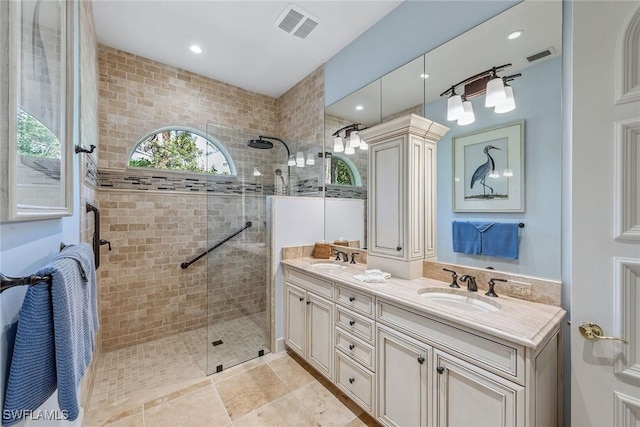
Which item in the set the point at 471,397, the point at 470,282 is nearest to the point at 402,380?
the point at 471,397

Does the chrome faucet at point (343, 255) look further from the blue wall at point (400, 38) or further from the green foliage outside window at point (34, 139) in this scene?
the green foliage outside window at point (34, 139)

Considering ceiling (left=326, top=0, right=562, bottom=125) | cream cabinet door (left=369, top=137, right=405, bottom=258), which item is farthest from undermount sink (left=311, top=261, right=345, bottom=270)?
ceiling (left=326, top=0, right=562, bottom=125)

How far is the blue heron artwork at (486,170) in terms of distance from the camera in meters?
1.59

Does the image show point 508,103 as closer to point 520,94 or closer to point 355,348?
point 520,94

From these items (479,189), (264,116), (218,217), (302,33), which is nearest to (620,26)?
(479,189)

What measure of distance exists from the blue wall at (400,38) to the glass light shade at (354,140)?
0.48m

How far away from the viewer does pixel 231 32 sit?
2.48 meters

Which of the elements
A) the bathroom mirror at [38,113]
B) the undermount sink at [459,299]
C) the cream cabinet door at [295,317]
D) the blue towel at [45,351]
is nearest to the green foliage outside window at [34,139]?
the bathroom mirror at [38,113]

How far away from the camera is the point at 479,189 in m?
1.70

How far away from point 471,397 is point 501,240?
0.92 metres

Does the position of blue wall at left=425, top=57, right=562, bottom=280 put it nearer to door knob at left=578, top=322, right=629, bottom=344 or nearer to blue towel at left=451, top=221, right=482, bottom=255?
blue towel at left=451, top=221, right=482, bottom=255

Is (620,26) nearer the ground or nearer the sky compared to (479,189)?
nearer the sky

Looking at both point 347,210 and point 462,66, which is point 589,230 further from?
point 347,210

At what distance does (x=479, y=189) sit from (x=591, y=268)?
2.51ft
